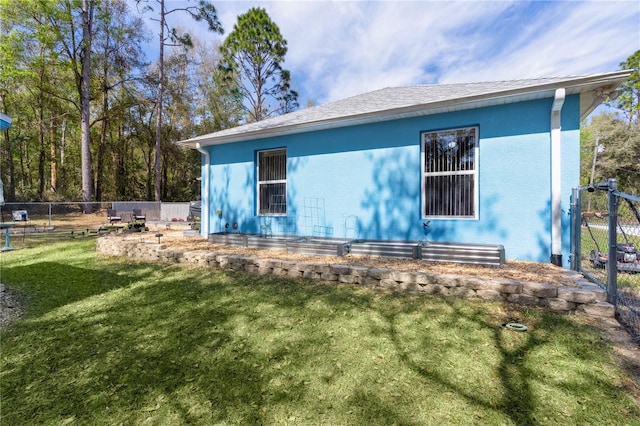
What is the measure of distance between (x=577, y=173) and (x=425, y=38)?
667 cm

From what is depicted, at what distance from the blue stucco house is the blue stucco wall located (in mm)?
19

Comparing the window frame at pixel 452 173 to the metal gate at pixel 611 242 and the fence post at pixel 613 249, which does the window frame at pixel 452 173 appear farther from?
the fence post at pixel 613 249

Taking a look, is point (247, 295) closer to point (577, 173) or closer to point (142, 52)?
point (577, 173)

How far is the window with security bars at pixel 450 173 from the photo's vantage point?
17.7 ft

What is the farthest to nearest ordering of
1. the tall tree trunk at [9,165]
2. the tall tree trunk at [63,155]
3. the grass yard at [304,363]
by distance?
the tall tree trunk at [63,155], the tall tree trunk at [9,165], the grass yard at [304,363]

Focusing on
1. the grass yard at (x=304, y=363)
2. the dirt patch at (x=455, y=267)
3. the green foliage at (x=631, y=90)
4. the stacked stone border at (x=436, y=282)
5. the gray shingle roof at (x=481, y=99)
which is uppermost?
the green foliage at (x=631, y=90)

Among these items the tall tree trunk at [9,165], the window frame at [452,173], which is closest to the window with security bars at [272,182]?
the window frame at [452,173]

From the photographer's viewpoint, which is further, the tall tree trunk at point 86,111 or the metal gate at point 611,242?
the tall tree trunk at point 86,111

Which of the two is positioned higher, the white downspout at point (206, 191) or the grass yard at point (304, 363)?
the white downspout at point (206, 191)

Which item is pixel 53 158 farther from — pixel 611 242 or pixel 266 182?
pixel 611 242

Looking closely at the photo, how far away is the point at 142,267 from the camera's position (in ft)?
18.9

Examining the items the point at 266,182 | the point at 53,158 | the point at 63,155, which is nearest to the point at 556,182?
the point at 266,182

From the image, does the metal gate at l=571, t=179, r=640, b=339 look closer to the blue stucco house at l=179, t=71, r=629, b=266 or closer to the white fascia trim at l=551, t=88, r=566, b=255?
the white fascia trim at l=551, t=88, r=566, b=255

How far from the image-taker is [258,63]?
17.6 metres
